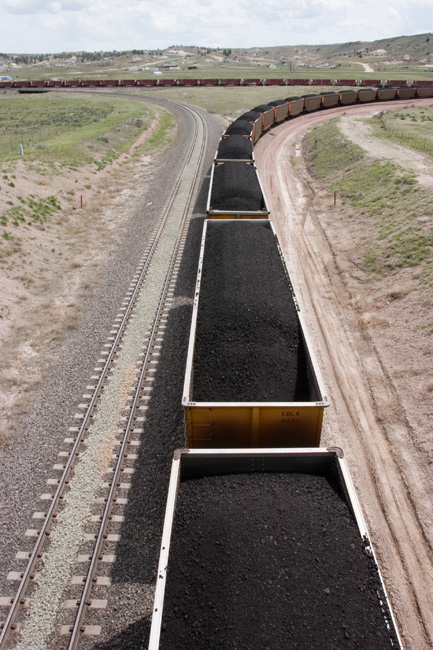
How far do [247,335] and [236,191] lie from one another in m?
10.8

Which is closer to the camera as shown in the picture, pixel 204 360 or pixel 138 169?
pixel 204 360

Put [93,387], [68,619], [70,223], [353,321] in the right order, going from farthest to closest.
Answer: [70,223], [353,321], [93,387], [68,619]

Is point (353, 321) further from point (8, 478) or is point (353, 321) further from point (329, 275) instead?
point (8, 478)

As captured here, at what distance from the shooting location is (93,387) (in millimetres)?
12125

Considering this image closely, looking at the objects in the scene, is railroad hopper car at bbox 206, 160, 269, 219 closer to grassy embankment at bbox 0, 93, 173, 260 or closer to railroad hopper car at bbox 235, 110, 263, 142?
grassy embankment at bbox 0, 93, 173, 260

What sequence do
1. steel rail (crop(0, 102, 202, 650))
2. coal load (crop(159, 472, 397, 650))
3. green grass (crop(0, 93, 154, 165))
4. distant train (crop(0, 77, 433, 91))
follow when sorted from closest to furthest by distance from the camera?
coal load (crop(159, 472, 397, 650))
steel rail (crop(0, 102, 202, 650))
green grass (crop(0, 93, 154, 165))
distant train (crop(0, 77, 433, 91))

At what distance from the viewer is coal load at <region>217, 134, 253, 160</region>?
2553 cm

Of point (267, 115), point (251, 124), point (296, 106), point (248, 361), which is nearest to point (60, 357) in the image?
point (248, 361)

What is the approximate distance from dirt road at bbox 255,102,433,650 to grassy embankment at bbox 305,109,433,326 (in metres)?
1.87

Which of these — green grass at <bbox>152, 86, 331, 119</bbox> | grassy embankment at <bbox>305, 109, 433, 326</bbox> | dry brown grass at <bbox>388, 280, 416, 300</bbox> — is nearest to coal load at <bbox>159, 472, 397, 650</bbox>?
grassy embankment at <bbox>305, 109, 433, 326</bbox>

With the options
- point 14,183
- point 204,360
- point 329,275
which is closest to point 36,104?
point 14,183

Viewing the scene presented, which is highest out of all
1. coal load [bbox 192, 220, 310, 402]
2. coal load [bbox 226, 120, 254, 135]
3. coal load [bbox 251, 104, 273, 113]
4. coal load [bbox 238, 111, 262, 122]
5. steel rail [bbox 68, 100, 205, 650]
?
coal load [bbox 251, 104, 273, 113]

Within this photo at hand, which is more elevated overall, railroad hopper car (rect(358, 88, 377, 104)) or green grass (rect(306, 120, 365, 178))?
railroad hopper car (rect(358, 88, 377, 104))

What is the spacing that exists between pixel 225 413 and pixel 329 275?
1195cm
